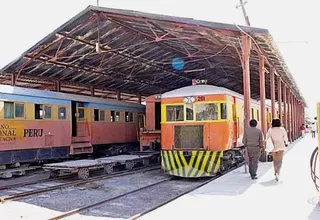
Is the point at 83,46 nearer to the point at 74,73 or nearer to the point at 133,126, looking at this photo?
the point at 74,73

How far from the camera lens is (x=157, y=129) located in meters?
17.9

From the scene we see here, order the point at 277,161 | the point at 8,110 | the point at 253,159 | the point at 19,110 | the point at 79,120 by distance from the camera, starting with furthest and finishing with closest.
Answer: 1. the point at 79,120
2. the point at 19,110
3. the point at 8,110
4. the point at 253,159
5. the point at 277,161

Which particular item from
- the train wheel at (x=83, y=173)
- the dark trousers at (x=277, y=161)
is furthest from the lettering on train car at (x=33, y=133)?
the dark trousers at (x=277, y=161)

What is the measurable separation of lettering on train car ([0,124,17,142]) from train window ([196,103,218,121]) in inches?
267

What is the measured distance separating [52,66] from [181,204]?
45.3 ft

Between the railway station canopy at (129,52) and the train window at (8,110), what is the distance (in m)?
4.02

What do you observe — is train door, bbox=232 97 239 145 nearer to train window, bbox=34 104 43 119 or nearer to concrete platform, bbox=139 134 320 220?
concrete platform, bbox=139 134 320 220

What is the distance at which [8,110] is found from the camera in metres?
13.3

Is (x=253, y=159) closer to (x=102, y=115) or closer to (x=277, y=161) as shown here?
(x=277, y=161)

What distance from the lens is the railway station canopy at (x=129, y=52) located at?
533 inches

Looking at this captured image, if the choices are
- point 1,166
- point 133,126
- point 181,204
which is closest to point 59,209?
point 181,204

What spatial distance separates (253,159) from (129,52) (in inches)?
430

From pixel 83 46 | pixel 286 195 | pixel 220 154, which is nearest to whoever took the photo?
pixel 286 195

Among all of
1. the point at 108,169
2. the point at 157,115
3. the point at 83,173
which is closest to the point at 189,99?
the point at 108,169
